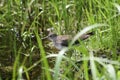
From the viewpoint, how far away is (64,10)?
3809mm

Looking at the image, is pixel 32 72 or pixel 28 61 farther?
pixel 28 61

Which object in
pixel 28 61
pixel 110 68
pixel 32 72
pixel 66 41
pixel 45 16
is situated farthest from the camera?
pixel 45 16

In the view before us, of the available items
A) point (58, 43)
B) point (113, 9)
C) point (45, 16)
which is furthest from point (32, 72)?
point (45, 16)

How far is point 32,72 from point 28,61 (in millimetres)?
268

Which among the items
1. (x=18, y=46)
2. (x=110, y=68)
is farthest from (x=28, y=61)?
(x=110, y=68)

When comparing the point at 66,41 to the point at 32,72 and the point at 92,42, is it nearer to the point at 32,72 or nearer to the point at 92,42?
the point at 92,42

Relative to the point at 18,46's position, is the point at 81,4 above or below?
above

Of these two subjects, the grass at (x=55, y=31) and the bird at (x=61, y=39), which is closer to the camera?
the grass at (x=55, y=31)

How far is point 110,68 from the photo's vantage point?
6.76ft

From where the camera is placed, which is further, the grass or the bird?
the bird

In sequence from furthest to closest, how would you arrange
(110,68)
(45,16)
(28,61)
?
1. (45,16)
2. (28,61)
3. (110,68)

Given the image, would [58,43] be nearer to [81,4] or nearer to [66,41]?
[66,41]

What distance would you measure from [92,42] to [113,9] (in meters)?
0.38

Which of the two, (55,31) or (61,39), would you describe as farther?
(55,31)
